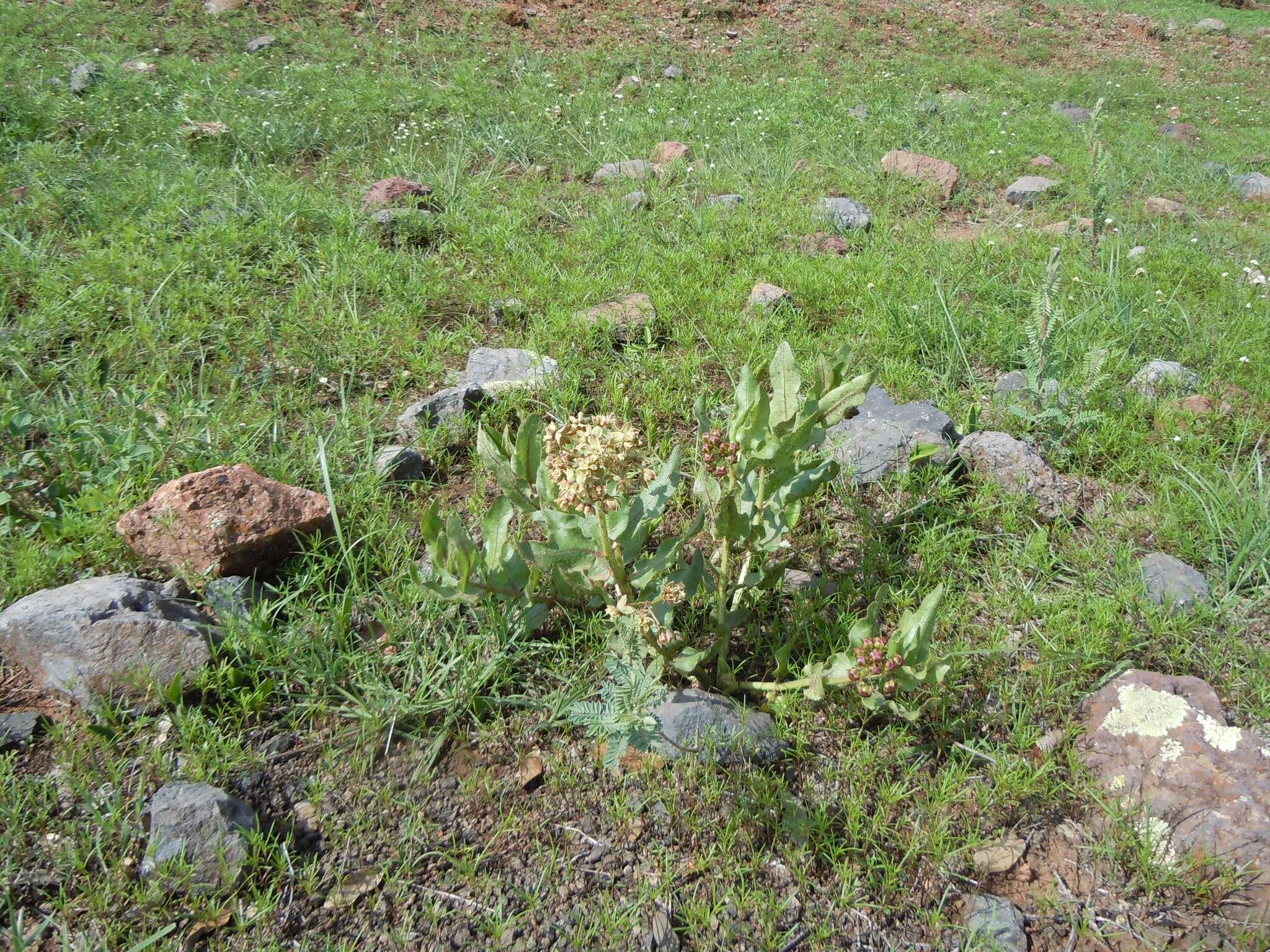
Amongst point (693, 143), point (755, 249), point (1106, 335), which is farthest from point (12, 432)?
point (693, 143)

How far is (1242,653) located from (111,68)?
26.7ft

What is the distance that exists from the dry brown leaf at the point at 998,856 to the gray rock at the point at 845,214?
3.94 metres

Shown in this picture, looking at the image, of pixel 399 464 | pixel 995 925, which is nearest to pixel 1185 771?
pixel 995 925

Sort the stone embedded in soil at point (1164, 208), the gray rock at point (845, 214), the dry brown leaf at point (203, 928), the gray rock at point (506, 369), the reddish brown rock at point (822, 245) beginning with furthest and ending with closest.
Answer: the stone embedded in soil at point (1164, 208), the gray rock at point (845, 214), the reddish brown rock at point (822, 245), the gray rock at point (506, 369), the dry brown leaf at point (203, 928)

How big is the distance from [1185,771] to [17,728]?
298 centimetres

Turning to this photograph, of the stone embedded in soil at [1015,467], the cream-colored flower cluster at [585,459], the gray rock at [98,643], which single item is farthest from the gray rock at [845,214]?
the gray rock at [98,643]

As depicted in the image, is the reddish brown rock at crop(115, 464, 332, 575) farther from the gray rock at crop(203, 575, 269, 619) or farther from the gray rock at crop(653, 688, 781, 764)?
the gray rock at crop(653, 688, 781, 764)

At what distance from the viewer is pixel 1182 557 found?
286 cm

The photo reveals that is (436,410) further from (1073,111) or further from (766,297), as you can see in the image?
(1073,111)

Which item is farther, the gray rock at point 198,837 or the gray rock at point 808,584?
the gray rock at point 808,584

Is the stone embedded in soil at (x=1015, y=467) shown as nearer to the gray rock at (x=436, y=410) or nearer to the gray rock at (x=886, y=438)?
the gray rock at (x=886, y=438)

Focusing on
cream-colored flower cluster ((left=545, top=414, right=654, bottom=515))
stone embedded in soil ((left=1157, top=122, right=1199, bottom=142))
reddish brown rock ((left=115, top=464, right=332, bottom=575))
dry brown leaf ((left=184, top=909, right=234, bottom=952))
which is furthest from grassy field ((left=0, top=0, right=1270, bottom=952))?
stone embedded in soil ((left=1157, top=122, right=1199, bottom=142))

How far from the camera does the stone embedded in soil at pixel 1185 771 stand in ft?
6.52

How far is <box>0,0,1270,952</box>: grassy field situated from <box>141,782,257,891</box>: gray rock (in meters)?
0.06
